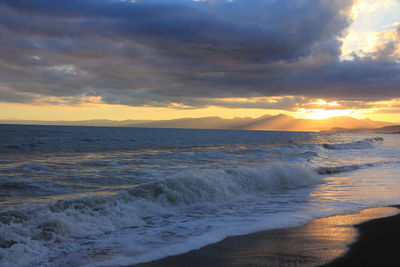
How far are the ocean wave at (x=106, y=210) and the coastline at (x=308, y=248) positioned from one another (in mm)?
2282

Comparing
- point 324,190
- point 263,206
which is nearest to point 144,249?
point 263,206

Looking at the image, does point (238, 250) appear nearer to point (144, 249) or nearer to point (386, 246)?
point (144, 249)

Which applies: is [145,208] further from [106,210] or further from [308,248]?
[308,248]

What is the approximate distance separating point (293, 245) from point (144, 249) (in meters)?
2.83

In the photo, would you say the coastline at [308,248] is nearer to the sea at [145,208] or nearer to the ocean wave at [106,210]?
the sea at [145,208]

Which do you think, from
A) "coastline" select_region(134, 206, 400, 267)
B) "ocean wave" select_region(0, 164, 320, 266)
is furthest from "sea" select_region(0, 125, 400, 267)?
"coastline" select_region(134, 206, 400, 267)

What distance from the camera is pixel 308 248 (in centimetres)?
574

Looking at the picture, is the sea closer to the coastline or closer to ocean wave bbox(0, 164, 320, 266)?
ocean wave bbox(0, 164, 320, 266)

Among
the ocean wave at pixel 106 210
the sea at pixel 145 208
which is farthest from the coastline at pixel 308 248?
the ocean wave at pixel 106 210

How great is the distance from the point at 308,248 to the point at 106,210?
5.14 metres

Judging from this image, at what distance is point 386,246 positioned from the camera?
19.2 feet

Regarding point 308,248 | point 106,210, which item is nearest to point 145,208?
point 106,210

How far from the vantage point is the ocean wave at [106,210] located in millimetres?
5836

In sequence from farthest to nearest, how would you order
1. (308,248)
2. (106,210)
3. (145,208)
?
(145,208)
(106,210)
(308,248)
